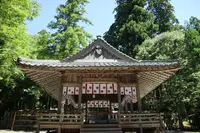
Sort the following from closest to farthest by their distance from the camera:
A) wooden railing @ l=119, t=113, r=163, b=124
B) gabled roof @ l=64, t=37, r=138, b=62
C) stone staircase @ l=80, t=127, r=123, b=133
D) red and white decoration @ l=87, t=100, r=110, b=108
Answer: stone staircase @ l=80, t=127, r=123, b=133
wooden railing @ l=119, t=113, r=163, b=124
gabled roof @ l=64, t=37, r=138, b=62
red and white decoration @ l=87, t=100, r=110, b=108

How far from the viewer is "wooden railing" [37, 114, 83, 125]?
837 cm

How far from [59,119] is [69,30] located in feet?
46.2

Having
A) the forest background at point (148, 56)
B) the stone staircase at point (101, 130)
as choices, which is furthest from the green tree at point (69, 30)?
the stone staircase at point (101, 130)

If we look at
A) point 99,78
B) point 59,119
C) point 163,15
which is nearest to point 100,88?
point 99,78

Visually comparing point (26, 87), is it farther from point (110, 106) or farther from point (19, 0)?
point (19, 0)

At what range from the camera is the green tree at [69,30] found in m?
20.4

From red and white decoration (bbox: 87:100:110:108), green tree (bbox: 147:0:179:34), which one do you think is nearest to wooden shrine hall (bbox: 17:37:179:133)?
red and white decoration (bbox: 87:100:110:108)

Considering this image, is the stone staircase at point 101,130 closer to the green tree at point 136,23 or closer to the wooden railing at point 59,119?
the wooden railing at point 59,119

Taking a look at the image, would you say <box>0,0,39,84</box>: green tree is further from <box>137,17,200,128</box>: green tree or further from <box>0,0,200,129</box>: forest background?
<box>137,17,200,128</box>: green tree

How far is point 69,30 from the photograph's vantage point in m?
20.5

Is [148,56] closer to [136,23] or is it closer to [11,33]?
[136,23]

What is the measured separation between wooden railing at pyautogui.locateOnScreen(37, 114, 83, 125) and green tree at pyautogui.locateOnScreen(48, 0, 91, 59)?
1211 cm

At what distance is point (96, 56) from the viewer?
10828 mm

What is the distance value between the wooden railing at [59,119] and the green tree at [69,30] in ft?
39.7
